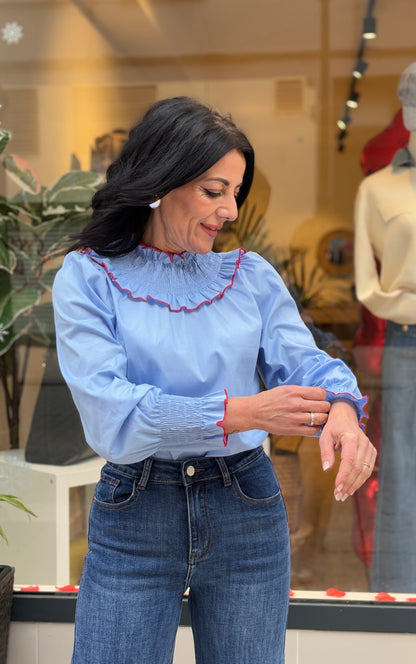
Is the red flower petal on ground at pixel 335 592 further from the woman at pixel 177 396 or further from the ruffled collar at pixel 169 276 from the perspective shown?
the ruffled collar at pixel 169 276

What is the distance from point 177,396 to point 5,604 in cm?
135

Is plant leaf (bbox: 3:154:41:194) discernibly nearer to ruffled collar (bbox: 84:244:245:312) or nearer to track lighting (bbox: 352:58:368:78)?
track lighting (bbox: 352:58:368:78)

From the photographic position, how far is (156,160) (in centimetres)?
141

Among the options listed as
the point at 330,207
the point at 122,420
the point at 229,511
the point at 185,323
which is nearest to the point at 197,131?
the point at 185,323

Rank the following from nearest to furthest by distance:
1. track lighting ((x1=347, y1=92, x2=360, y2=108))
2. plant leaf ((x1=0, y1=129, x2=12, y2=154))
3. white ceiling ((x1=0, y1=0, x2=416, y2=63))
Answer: plant leaf ((x1=0, y1=129, x2=12, y2=154)) < white ceiling ((x1=0, y1=0, x2=416, y2=63)) < track lighting ((x1=347, y1=92, x2=360, y2=108))

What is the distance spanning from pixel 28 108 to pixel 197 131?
155 centimetres

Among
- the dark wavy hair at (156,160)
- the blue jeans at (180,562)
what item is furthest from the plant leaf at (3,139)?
the blue jeans at (180,562)

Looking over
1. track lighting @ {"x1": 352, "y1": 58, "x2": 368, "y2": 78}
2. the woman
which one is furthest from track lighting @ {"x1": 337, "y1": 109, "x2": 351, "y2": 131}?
the woman

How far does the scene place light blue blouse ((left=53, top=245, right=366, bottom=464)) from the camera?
1.30 m

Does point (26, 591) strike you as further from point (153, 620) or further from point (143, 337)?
point (143, 337)

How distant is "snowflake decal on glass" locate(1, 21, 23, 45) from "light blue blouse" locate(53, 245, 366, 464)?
157cm

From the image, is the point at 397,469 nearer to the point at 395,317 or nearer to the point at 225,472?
the point at 395,317

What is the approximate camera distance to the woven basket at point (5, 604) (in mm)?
2354

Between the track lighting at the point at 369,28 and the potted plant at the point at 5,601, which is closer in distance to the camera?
the potted plant at the point at 5,601
